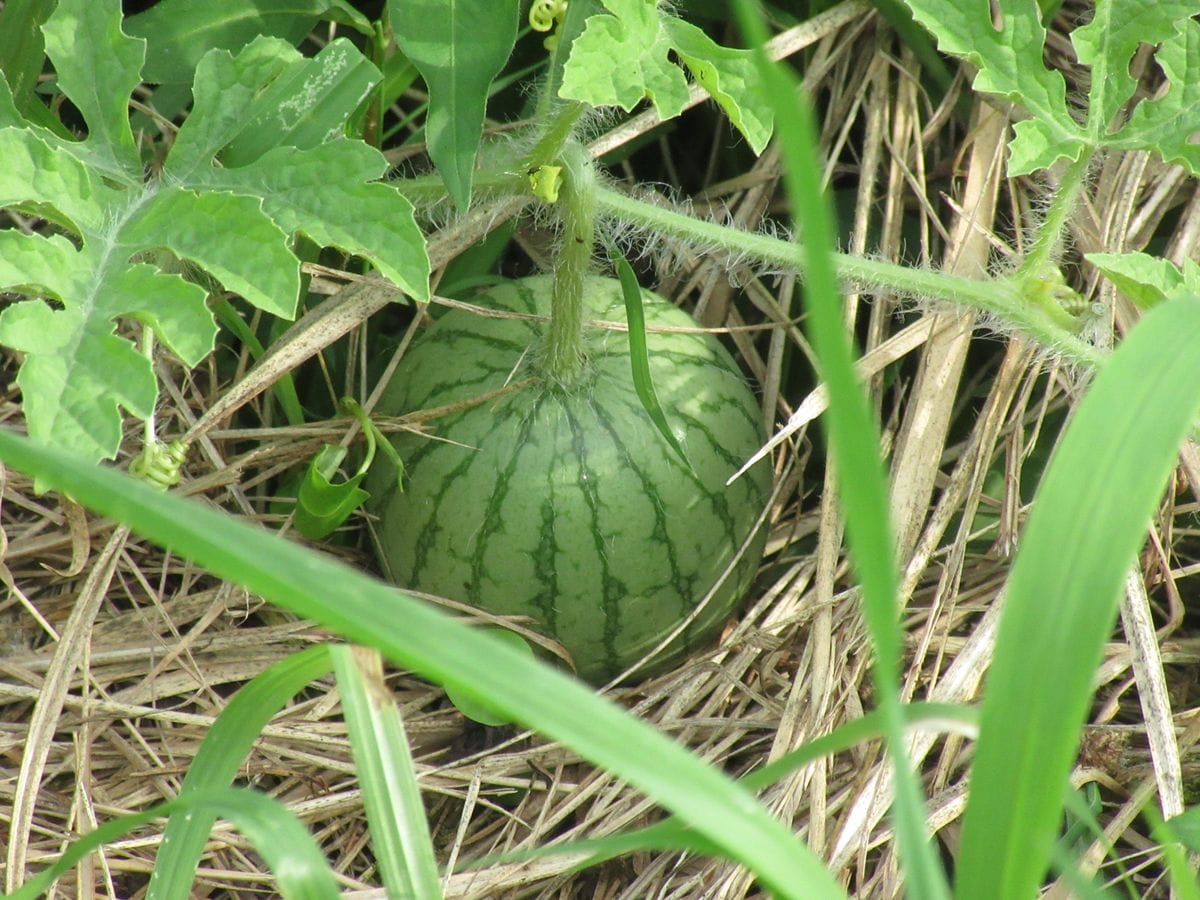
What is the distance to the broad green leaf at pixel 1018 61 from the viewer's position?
185cm

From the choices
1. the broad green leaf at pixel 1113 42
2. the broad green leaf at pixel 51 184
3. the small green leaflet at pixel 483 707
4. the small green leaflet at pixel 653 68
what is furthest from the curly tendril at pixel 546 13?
the small green leaflet at pixel 483 707

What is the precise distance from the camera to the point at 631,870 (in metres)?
1.99

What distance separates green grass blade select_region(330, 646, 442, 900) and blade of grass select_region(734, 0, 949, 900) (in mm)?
502

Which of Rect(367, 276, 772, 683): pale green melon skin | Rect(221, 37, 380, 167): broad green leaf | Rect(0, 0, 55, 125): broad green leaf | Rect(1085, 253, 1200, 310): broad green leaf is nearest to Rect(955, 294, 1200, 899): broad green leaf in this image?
Rect(1085, 253, 1200, 310): broad green leaf

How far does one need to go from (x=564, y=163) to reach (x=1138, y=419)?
997mm

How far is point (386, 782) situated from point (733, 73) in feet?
3.33

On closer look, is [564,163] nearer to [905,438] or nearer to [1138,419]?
[905,438]

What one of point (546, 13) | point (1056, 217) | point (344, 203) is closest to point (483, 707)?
point (344, 203)

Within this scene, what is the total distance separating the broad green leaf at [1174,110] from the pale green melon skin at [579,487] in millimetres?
753

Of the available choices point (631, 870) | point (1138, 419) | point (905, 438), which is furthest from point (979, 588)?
point (1138, 419)

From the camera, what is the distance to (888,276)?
1974mm

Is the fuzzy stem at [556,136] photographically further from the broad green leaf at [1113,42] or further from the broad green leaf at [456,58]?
the broad green leaf at [1113,42]

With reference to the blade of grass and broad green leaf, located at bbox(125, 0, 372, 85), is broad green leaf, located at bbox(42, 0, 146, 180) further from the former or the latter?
the blade of grass

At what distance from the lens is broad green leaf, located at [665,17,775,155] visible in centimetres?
167
